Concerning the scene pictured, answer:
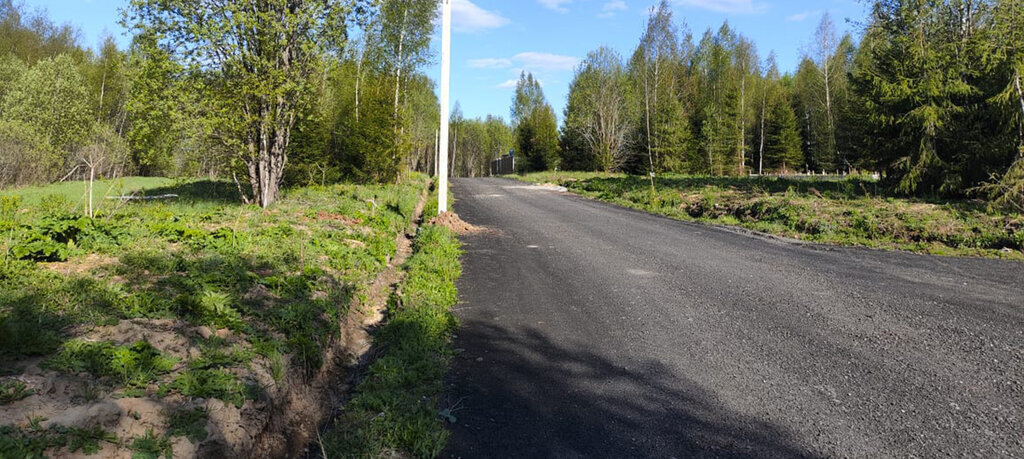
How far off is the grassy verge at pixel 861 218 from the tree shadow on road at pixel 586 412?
8.14m

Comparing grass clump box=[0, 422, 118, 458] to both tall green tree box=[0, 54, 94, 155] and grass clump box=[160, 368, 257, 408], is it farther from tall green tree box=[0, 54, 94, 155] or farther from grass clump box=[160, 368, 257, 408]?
tall green tree box=[0, 54, 94, 155]

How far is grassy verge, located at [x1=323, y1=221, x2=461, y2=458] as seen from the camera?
3.22 m

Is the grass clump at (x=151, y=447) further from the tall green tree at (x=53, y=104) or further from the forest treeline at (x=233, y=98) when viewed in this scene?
the tall green tree at (x=53, y=104)

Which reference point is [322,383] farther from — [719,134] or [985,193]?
[719,134]

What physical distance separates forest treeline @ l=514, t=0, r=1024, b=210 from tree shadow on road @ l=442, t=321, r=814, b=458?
Result: 11.9 metres

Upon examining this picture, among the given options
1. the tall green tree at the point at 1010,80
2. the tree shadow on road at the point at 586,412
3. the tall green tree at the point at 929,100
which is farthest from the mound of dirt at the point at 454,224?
the tall green tree at the point at 929,100

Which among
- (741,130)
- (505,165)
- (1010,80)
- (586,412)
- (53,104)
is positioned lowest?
(586,412)

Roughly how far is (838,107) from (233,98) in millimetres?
38708

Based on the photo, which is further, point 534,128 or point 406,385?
point 534,128

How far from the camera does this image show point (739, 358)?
4594mm

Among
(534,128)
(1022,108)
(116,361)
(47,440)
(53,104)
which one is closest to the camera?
(47,440)

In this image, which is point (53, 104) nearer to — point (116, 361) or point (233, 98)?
point (233, 98)

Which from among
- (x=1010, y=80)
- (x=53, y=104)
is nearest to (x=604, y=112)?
(x=1010, y=80)

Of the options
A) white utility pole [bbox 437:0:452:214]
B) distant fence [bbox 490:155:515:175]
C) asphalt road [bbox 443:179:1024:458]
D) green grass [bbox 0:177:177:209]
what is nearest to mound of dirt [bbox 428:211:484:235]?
white utility pole [bbox 437:0:452:214]
